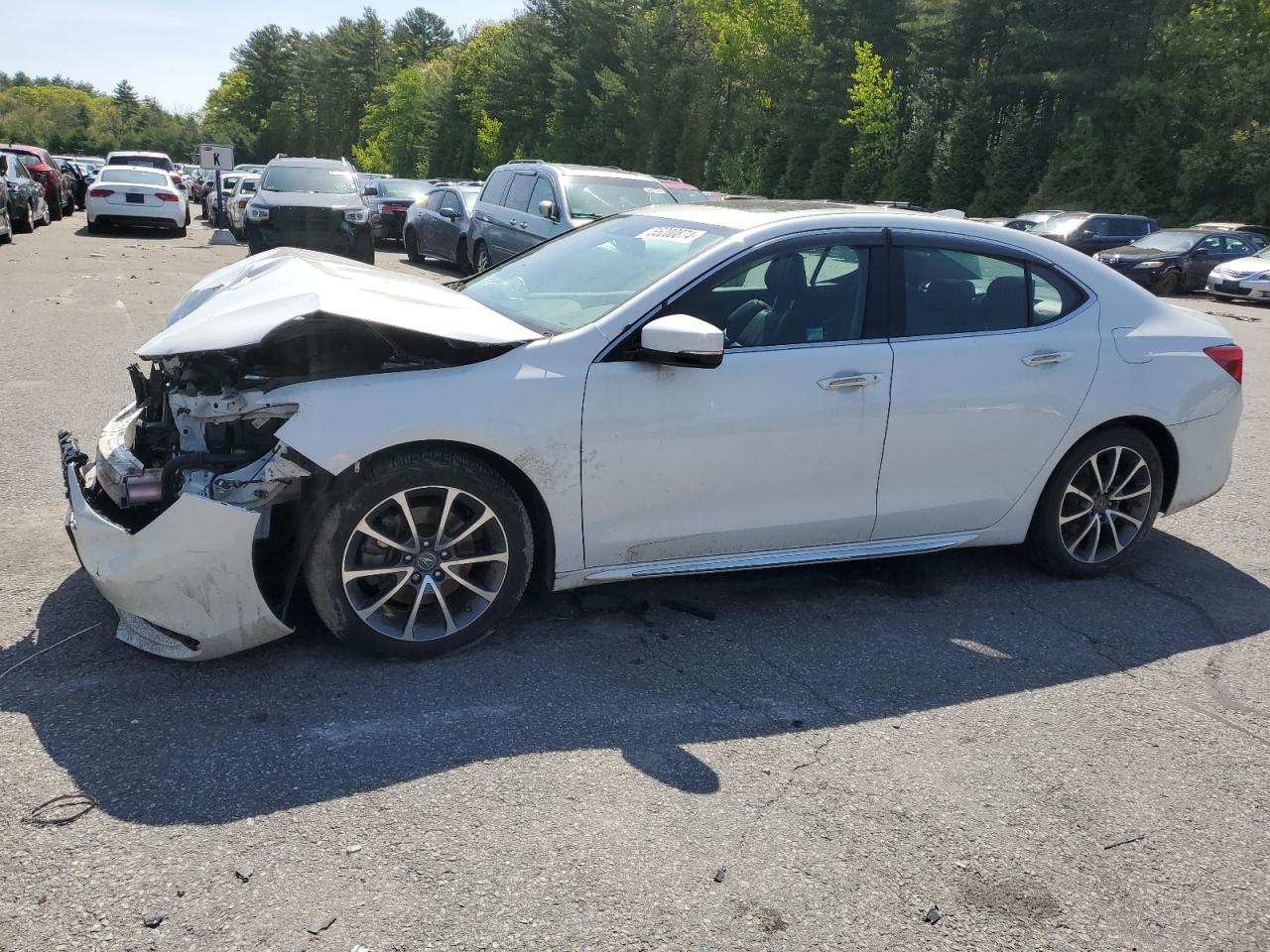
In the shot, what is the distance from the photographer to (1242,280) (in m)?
22.1

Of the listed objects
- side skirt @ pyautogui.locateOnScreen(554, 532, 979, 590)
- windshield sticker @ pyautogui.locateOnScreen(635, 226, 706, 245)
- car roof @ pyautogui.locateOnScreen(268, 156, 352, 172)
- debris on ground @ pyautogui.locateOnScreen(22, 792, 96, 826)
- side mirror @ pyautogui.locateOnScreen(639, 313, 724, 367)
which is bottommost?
debris on ground @ pyautogui.locateOnScreen(22, 792, 96, 826)

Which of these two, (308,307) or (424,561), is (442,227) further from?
(424,561)

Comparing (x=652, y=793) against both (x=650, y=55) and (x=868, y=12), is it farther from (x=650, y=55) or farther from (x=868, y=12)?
(x=650, y=55)

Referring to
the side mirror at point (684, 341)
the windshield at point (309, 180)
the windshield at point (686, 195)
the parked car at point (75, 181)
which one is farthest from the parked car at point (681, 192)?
the parked car at point (75, 181)

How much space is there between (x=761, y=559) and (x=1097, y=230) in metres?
24.5

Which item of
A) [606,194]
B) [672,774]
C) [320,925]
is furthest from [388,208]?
[320,925]

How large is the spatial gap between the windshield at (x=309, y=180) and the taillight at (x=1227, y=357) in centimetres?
1566

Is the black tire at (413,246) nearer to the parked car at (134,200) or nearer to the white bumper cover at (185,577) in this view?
the parked car at (134,200)

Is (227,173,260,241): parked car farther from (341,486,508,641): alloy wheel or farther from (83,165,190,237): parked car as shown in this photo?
(341,486,508,641): alloy wheel

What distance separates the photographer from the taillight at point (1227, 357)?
17.3ft

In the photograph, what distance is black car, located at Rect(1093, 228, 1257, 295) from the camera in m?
23.6

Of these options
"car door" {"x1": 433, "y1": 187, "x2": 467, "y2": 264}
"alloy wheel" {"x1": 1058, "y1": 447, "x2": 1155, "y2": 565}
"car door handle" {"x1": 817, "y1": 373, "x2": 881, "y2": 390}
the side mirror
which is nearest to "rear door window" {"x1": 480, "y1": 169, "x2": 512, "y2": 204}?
"car door" {"x1": 433, "y1": 187, "x2": 467, "y2": 264}

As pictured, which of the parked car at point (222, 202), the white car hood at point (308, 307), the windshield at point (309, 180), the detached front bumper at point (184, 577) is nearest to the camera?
the detached front bumper at point (184, 577)

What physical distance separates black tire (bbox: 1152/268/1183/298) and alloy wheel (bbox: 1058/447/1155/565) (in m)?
20.5
